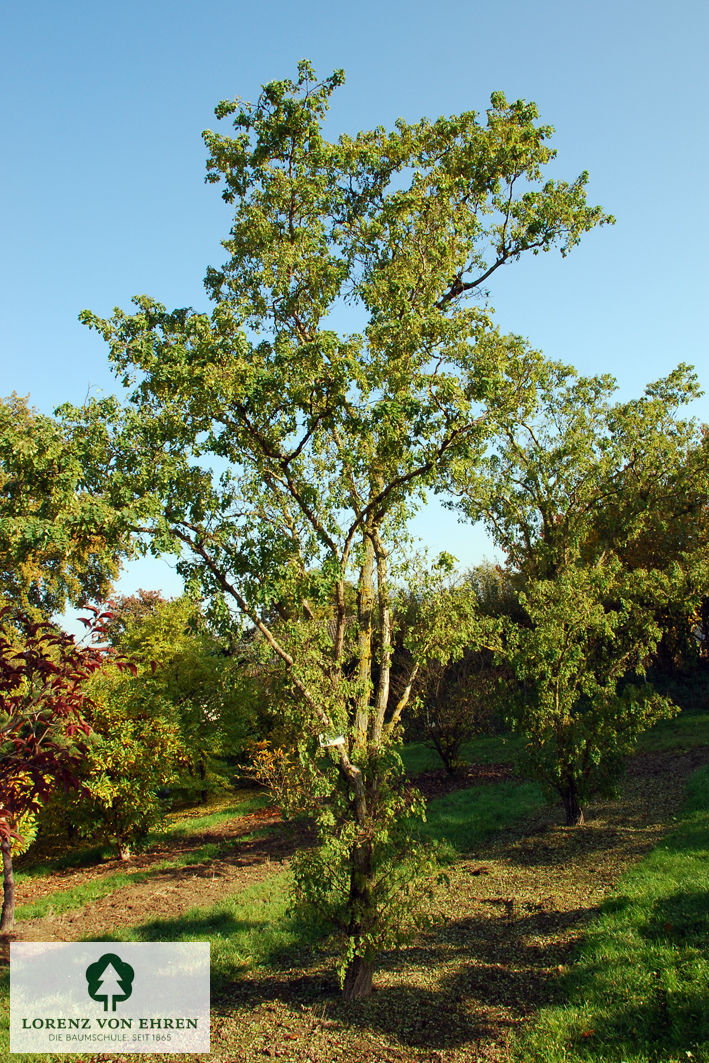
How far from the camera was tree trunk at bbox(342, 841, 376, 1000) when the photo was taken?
21.2 ft

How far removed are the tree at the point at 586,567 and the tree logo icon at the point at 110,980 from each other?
729 cm

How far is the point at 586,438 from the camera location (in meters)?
13.1

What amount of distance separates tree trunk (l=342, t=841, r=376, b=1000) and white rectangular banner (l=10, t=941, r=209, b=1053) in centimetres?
145

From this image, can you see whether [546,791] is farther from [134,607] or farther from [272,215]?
[134,607]

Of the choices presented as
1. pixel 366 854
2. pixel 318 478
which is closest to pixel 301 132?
pixel 318 478

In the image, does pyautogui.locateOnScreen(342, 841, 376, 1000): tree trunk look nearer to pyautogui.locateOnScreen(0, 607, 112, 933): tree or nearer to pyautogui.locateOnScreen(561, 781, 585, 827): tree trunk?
pyautogui.locateOnScreen(0, 607, 112, 933): tree

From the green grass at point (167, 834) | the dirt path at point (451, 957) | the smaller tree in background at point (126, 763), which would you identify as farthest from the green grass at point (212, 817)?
the dirt path at point (451, 957)

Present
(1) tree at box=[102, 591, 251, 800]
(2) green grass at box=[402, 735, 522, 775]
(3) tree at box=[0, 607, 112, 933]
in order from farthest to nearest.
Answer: (2) green grass at box=[402, 735, 522, 775]
(1) tree at box=[102, 591, 251, 800]
(3) tree at box=[0, 607, 112, 933]

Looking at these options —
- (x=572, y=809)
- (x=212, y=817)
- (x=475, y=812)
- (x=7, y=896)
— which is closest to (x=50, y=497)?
(x=7, y=896)

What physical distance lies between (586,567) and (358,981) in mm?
8821

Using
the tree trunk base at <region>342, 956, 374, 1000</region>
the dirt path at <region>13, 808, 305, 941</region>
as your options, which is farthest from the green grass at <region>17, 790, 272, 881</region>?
the tree trunk base at <region>342, 956, 374, 1000</region>

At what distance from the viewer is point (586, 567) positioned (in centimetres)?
1311

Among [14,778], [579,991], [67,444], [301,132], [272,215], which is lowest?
[579,991]

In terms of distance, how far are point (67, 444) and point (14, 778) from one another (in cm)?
279
